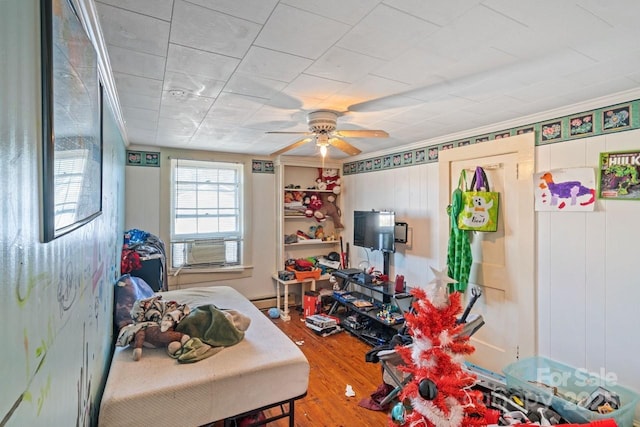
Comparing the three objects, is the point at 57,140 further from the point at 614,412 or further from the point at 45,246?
the point at 614,412

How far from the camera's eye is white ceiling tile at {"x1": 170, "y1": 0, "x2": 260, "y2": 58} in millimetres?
1188

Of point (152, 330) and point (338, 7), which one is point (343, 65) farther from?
point (152, 330)

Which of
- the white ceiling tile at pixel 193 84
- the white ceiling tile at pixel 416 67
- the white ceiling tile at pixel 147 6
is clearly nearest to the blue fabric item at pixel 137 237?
the white ceiling tile at pixel 193 84

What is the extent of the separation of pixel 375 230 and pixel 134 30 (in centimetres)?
315

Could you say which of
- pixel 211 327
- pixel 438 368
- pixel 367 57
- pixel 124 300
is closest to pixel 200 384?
pixel 211 327

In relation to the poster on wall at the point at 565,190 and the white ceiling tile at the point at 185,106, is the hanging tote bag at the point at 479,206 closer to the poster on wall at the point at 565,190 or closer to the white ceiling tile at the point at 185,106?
the poster on wall at the point at 565,190

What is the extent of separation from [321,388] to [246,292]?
2.16 meters

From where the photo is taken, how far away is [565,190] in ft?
7.57

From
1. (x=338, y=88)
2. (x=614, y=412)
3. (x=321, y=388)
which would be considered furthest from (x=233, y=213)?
(x=614, y=412)

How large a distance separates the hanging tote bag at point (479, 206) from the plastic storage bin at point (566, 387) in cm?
113

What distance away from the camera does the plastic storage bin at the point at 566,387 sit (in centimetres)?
184

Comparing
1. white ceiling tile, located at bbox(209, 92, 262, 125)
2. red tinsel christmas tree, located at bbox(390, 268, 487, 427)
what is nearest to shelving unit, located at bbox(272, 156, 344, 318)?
white ceiling tile, located at bbox(209, 92, 262, 125)

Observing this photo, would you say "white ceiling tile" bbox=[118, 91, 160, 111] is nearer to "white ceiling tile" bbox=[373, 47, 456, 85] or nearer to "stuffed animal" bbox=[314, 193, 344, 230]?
"white ceiling tile" bbox=[373, 47, 456, 85]

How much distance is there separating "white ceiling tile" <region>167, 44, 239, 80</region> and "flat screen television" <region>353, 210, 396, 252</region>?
2.55 meters
